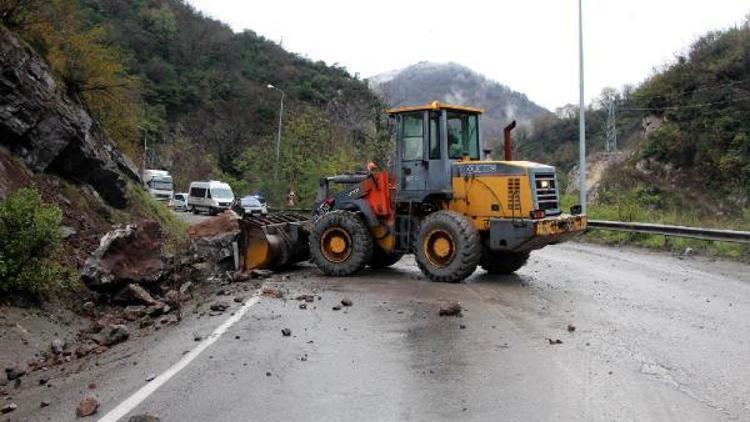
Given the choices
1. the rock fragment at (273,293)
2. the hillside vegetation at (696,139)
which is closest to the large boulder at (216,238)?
the rock fragment at (273,293)

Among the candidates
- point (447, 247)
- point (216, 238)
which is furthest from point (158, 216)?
point (447, 247)

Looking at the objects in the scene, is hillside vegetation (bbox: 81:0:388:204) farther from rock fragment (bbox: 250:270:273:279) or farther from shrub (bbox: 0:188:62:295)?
shrub (bbox: 0:188:62:295)

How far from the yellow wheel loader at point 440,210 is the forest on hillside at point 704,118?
83.8 feet

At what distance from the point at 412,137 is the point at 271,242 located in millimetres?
3325

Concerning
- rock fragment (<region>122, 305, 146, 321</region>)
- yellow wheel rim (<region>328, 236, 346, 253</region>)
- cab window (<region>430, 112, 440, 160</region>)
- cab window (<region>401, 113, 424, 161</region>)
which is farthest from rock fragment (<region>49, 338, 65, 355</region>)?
cab window (<region>430, 112, 440, 160</region>)

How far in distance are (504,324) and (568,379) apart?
2302mm

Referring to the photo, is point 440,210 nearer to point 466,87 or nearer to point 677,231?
point 677,231

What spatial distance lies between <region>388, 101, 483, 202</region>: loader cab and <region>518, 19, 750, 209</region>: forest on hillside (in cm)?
2572

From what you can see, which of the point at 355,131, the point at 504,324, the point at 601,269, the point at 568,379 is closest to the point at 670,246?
the point at 601,269

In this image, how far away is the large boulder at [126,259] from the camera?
10758 millimetres

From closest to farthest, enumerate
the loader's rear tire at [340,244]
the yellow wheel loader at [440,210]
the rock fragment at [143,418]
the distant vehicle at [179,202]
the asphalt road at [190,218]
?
the rock fragment at [143,418]
the yellow wheel loader at [440,210]
the loader's rear tire at [340,244]
the asphalt road at [190,218]
the distant vehicle at [179,202]

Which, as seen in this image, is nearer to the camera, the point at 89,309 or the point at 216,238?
the point at 89,309

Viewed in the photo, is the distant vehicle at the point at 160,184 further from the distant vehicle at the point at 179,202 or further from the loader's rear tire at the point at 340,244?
the loader's rear tire at the point at 340,244

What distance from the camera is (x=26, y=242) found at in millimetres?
9445
